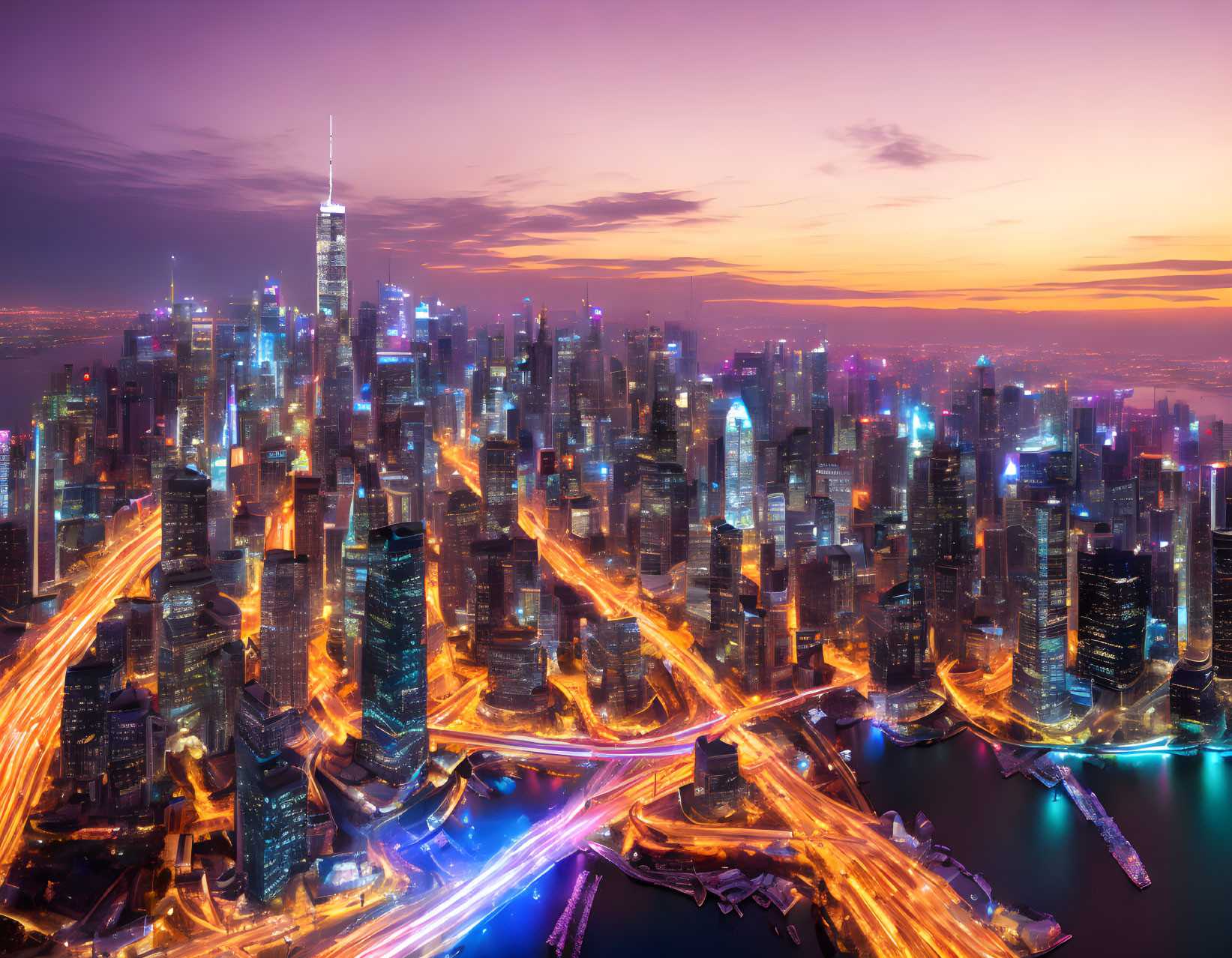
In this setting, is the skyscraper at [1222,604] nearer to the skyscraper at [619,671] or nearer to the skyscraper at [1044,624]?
the skyscraper at [1044,624]

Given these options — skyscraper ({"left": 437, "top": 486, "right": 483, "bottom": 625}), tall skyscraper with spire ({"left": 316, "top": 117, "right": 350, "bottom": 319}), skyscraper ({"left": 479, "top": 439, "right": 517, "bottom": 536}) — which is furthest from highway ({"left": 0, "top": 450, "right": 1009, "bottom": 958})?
tall skyscraper with spire ({"left": 316, "top": 117, "right": 350, "bottom": 319})

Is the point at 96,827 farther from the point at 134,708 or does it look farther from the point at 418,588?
the point at 418,588

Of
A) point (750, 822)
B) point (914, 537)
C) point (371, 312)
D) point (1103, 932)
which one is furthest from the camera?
point (371, 312)

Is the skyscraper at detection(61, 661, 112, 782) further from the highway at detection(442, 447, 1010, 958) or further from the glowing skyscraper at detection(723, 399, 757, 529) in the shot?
the glowing skyscraper at detection(723, 399, 757, 529)

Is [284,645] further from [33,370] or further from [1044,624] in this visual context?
[1044,624]

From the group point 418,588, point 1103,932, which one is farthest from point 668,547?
point 1103,932
